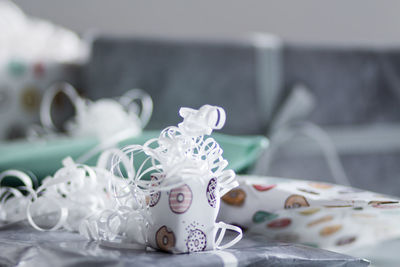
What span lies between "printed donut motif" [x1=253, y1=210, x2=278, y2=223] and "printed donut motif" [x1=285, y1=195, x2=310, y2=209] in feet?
0.08

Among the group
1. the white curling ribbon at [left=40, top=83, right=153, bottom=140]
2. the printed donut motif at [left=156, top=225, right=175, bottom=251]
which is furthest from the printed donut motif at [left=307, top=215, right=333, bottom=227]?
the white curling ribbon at [left=40, top=83, right=153, bottom=140]

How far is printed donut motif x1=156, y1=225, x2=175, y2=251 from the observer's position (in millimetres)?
378

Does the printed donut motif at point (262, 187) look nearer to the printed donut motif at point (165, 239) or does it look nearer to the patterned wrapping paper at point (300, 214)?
the patterned wrapping paper at point (300, 214)

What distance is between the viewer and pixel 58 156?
0.72 metres

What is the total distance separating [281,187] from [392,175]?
31.4 inches

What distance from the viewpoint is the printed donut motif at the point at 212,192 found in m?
0.39

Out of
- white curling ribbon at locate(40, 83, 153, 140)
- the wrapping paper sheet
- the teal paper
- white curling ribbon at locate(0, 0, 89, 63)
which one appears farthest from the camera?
white curling ribbon at locate(0, 0, 89, 63)

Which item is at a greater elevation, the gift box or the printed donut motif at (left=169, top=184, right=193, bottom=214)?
the gift box

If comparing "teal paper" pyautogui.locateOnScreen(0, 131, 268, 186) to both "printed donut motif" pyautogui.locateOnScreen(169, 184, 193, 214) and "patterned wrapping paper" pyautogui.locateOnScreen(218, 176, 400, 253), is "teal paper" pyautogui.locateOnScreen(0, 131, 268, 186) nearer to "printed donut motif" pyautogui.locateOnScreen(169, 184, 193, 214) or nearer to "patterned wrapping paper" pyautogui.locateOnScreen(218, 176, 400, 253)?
"patterned wrapping paper" pyautogui.locateOnScreen(218, 176, 400, 253)

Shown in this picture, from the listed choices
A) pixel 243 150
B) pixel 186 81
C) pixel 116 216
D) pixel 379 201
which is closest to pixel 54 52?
pixel 186 81

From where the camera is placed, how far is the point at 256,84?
1.18 m

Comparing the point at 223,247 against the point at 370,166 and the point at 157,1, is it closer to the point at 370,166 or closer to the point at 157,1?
the point at 370,166

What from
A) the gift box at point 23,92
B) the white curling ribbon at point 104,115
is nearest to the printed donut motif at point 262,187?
the white curling ribbon at point 104,115

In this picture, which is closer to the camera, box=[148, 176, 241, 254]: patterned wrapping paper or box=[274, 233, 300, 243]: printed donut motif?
box=[148, 176, 241, 254]: patterned wrapping paper
